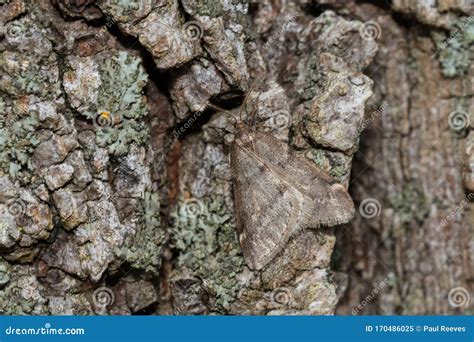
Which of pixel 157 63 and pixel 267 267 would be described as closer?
pixel 157 63

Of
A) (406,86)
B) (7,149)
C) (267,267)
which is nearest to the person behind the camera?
(7,149)

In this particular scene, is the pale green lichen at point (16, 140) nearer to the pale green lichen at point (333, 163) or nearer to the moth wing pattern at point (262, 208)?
the moth wing pattern at point (262, 208)

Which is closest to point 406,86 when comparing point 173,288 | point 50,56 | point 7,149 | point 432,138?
point 432,138

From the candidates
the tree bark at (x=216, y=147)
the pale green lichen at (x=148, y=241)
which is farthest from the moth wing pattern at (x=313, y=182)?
the pale green lichen at (x=148, y=241)

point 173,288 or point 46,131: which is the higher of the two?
point 46,131

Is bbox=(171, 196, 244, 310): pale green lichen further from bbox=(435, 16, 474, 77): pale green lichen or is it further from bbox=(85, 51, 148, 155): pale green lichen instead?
bbox=(435, 16, 474, 77): pale green lichen

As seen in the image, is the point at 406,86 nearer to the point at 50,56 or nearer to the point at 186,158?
the point at 186,158

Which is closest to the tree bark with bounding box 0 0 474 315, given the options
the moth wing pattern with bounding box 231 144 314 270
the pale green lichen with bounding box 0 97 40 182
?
the pale green lichen with bounding box 0 97 40 182

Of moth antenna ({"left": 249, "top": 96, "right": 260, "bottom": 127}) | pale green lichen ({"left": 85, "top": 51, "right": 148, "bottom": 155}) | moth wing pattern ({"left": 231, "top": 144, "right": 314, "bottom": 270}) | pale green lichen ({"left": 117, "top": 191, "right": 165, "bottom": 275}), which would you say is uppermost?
pale green lichen ({"left": 85, "top": 51, "right": 148, "bottom": 155})
